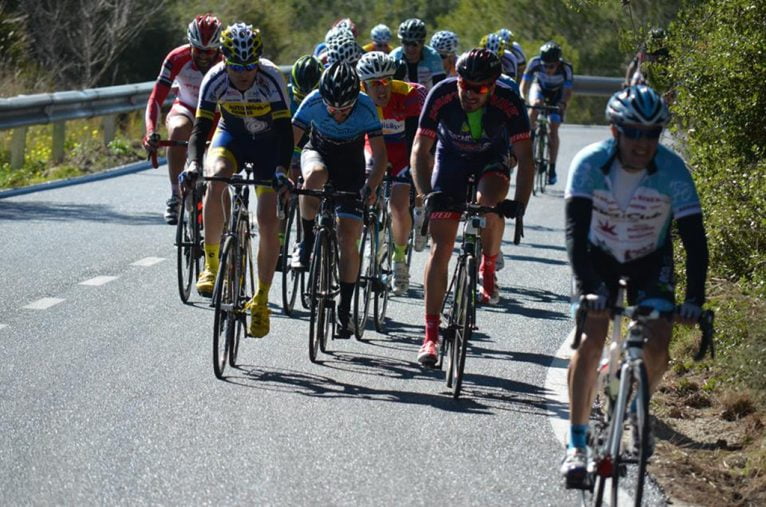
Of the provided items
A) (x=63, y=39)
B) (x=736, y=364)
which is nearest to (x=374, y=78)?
(x=736, y=364)

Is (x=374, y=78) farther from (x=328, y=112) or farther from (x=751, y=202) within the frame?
(x=751, y=202)

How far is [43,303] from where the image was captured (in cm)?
1133

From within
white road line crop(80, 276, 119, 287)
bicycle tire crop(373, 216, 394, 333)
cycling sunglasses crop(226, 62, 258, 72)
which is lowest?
white road line crop(80, 276, 119, 287)

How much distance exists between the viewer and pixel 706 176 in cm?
1116

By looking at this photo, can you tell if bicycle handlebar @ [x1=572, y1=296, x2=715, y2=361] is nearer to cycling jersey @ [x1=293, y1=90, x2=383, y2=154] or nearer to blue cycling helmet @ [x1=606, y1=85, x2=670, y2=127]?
blue cycling helmet @ [x1=606, y1=85, x2=670, y2=127]

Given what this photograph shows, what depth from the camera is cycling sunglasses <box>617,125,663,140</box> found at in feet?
20.4

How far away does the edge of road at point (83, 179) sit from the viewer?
17.5 metres

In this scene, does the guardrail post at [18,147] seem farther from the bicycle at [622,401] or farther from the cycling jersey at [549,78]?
the bicycle at [622,401]

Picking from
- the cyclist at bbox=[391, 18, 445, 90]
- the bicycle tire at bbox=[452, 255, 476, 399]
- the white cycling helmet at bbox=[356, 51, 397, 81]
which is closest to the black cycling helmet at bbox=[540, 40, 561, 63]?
the cyclist at bbox=[391, 18, 445, 90]

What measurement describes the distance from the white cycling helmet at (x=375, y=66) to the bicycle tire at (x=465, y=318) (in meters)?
2.72

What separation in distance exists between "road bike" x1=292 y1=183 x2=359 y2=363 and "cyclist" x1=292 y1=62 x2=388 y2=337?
9cm

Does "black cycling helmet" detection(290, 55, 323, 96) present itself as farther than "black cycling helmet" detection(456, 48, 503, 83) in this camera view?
Yes

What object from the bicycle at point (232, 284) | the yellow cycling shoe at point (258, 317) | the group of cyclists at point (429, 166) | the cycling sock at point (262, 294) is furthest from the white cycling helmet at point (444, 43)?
the yellow cycling shoe at point (258, 317)

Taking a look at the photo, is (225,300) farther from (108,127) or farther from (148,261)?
(108,127)
